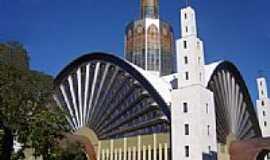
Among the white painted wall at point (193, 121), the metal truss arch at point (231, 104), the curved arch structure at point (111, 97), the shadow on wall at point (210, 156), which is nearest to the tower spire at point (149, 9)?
the curved arch structure at point (111, 97)

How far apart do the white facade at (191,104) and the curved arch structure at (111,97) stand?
323cm

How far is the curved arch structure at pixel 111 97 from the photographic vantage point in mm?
47781

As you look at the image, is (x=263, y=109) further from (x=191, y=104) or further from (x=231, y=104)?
(x=191, y=104)

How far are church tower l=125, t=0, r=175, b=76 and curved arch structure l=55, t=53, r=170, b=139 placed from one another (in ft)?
65.0

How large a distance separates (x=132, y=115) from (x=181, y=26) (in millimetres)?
12734

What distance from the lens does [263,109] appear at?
6269cm

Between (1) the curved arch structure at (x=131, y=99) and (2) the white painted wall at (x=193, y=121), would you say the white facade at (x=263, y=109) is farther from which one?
(2) the white painted wall at (x=193, y=121)

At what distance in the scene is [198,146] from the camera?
40312 mm

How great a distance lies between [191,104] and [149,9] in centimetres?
4674

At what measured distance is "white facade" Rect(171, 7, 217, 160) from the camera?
1619 inches

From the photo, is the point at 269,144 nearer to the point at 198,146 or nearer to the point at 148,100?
the point at 198,146

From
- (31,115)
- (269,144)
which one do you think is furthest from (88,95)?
(31,115)

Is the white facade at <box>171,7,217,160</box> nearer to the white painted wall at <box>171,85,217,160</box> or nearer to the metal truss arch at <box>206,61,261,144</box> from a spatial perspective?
the white painted wall at <box>171,85,217,160</box>

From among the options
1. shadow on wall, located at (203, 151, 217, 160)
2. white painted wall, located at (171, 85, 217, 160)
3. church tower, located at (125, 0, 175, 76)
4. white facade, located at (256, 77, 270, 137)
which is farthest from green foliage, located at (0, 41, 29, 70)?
church tower, located at (125, 0, 175, 76)
